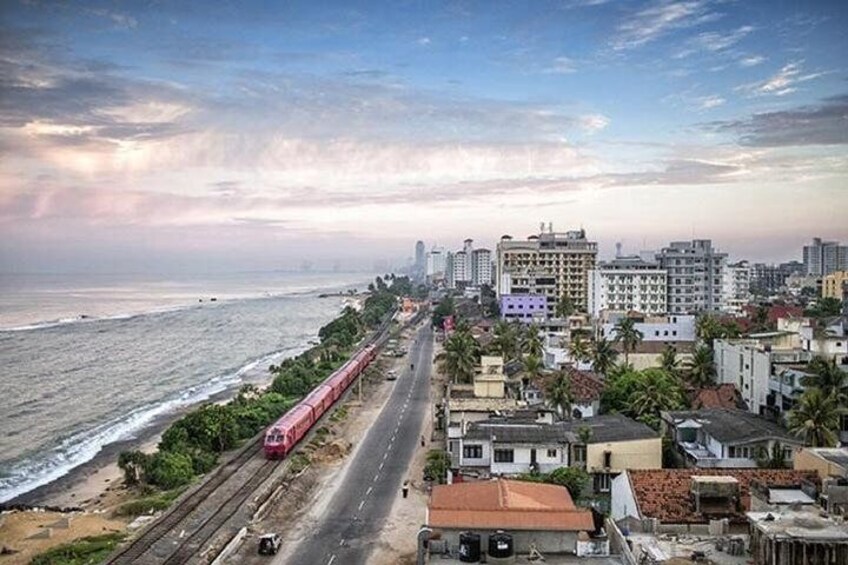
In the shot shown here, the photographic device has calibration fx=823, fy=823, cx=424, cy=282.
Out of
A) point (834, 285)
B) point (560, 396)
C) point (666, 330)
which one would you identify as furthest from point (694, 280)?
point (560, 396)

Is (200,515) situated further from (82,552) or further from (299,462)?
(299,462)

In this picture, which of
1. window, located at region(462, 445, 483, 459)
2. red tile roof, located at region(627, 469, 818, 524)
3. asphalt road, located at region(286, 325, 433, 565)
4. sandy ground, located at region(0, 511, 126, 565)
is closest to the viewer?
red tile roof, located at region(627, 469, 818, 524)

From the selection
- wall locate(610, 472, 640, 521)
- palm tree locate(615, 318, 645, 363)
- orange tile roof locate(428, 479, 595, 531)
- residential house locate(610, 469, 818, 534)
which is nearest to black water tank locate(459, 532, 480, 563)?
orange tile roof locate(428, 479, 595, 531)

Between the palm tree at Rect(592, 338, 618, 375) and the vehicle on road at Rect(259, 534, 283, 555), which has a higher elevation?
the palm tree at Rect(592, 338, 618, 375)

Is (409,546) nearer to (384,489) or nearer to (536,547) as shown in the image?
(384,489)

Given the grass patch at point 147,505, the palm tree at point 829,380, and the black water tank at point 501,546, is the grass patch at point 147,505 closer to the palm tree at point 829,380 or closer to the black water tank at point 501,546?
the black water tank at point 501,546

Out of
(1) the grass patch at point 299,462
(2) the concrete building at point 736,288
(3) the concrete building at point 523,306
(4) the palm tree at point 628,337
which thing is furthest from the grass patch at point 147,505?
(3) the concrete building at point 523,306

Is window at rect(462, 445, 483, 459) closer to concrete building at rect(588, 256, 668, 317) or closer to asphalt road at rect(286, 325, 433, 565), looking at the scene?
asphalt road at rect(286, 325, 433, 565)
